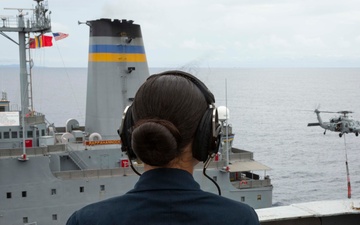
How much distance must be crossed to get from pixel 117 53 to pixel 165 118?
75.9ft

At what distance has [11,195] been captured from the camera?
20.4m

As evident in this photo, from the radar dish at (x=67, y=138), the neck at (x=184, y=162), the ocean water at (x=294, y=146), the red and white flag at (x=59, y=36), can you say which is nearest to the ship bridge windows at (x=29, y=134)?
the radar dish at (x=67, y=138)

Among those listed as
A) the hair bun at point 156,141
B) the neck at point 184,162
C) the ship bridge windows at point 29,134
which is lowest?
the ship bridge windows at point 29,134

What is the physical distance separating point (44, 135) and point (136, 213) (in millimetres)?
21831

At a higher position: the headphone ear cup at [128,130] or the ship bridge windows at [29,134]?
the headphone ear cup at [128,130]

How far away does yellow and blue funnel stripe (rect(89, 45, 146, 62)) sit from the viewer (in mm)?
24938

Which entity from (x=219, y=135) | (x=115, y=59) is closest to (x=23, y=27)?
(x=115, y=59)

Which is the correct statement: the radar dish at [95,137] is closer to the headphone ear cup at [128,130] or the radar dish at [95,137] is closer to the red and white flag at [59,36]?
the red and white flag at [59,36]

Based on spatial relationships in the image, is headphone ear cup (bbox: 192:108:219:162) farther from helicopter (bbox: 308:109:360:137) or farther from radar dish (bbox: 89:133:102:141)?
helicopter (bbox: 308:109:360:137)

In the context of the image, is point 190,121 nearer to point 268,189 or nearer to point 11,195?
point 11,195

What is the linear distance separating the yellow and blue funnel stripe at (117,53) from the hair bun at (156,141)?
75.5 feet

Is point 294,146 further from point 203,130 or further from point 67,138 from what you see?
point 203,130

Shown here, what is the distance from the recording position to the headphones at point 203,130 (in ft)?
7.45

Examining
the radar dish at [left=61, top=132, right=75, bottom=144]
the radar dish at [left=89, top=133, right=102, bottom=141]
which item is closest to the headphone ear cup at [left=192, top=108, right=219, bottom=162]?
the radar dish at [left=89, top=133, right=102, bottom=141]
